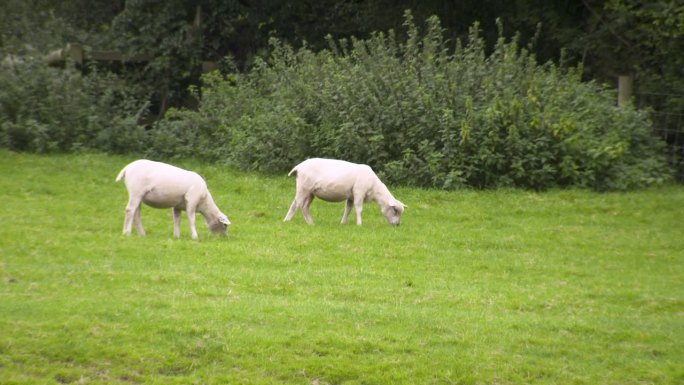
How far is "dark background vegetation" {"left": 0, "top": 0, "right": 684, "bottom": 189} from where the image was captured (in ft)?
64.2

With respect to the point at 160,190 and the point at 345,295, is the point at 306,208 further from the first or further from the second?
the point at 345,295

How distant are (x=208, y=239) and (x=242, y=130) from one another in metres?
8.36

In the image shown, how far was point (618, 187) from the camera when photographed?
19328mm

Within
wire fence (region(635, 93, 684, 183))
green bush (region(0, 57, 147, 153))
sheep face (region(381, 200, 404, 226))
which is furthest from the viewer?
green bush (region(0, 57, 147, 153))

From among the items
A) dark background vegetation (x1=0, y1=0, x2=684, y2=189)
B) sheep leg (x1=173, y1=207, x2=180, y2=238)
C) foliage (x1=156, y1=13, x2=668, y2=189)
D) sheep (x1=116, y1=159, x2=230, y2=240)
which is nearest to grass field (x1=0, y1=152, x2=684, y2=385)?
sheep leg (x1=173, y1=207, x2=180, y2=238)

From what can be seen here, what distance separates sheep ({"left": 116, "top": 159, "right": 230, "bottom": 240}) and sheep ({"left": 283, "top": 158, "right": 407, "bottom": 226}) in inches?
66.9

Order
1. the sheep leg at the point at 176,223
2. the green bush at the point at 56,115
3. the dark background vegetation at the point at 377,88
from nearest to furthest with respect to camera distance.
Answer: the sheep leg at the point at 176,223
the dark background vegetation at the point at 377,88
the green bush at the point at 56,115

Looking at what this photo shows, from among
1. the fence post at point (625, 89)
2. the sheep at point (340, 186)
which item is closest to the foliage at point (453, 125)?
the fence post at point (625, 89)

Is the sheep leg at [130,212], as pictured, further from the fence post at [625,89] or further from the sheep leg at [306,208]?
the fence post at [625,89]

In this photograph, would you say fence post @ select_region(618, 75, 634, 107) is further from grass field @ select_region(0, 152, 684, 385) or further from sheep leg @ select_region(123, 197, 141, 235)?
sheep leg @ select_region(123, 197, 141, 235)

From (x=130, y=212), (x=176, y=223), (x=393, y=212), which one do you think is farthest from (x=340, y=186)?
(x=130, y=212)

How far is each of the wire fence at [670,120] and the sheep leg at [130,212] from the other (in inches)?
440

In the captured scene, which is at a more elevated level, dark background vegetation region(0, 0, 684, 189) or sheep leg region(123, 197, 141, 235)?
dark background vegetation region(0, 0, 684, 189)

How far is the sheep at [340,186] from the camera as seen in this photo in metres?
15.5
